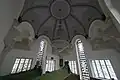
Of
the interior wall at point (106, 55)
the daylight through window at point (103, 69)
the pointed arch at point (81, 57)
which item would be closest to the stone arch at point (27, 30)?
the pointed arch at point (81, 57)

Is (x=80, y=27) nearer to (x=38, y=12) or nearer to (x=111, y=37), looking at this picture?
(x=111, y=37)

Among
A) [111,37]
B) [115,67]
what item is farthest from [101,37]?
[115,67]

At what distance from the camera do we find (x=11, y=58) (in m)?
5.22

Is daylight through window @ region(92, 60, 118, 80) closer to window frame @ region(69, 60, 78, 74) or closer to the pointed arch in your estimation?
the pointed arch

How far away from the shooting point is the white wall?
15.6 ft

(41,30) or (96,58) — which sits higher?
(41,30)

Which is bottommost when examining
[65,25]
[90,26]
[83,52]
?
[83,52]

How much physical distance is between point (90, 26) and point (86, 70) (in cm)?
310

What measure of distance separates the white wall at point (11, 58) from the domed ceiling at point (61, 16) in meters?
1.81

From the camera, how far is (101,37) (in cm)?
605

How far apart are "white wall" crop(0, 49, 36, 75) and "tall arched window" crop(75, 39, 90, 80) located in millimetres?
3115

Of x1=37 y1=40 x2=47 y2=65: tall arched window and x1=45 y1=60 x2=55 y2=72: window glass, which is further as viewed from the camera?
x1=45 y1=60 x2=55 y2=72: window glass

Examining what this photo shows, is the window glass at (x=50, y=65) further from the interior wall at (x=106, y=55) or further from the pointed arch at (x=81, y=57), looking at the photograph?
the interior wall at (x=106, y=55)

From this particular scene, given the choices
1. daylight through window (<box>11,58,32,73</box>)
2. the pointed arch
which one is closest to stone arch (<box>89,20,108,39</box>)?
the pointed arch
